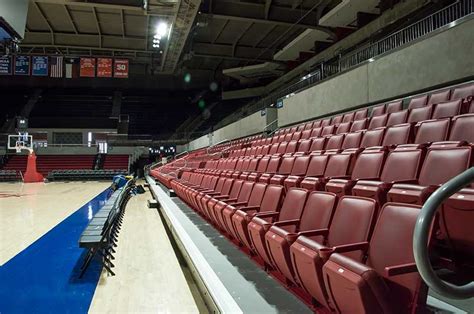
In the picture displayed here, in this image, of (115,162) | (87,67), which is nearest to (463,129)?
(87,67)

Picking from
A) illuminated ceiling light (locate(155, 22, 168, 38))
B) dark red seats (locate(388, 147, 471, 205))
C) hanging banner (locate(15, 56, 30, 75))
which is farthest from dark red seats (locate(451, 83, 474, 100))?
hanging banner (locate(15, 56, 30, 75))

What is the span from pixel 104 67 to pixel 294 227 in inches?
536

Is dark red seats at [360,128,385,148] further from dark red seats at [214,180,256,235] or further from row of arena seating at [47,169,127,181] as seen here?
row of arena seating at [47,169,127,181]

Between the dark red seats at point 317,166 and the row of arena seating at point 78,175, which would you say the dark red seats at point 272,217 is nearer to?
the dark red seats at point 317,166

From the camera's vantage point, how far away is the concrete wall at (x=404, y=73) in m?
4.45

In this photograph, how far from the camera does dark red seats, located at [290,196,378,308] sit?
1375mm

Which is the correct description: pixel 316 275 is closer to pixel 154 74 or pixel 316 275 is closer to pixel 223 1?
pixel 223 1

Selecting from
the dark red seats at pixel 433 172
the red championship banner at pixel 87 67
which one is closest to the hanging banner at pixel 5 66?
the red championship banner at pixel 87 67

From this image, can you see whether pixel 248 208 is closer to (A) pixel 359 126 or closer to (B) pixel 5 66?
(A) pixel 359 126

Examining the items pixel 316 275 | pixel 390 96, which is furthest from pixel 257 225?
pixel 390 96

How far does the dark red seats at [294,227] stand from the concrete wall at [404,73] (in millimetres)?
3530

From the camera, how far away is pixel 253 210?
270 centimetres

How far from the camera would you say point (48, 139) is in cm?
2184

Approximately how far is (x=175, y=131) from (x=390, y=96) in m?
19.3
